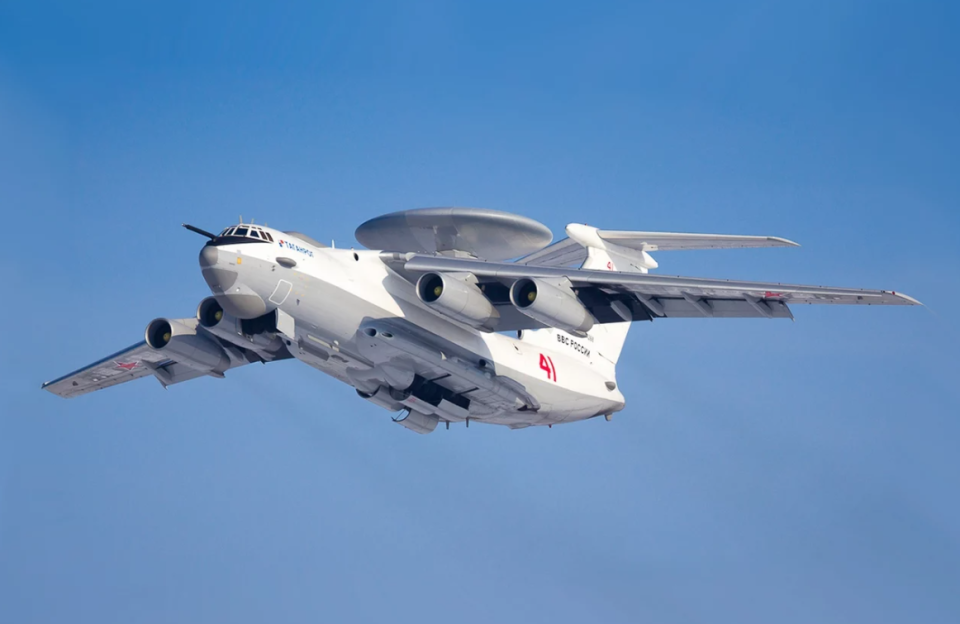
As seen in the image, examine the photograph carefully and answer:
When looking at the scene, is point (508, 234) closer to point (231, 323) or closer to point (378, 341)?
point (378, 341)

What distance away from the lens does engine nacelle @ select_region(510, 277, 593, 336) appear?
12930 millimetres

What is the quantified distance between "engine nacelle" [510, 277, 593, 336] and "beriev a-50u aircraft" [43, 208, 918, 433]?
0.05 ft

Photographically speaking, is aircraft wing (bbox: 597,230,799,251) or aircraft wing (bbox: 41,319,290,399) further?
aircraft wing (bbox: 41,319,290,399)

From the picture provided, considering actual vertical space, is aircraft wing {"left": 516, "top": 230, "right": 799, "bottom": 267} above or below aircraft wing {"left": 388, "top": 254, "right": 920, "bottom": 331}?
above

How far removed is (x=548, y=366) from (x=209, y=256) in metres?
4.73

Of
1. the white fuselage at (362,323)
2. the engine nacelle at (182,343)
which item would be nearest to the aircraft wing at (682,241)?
Result: the white fuselage at (362,323)

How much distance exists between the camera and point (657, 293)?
13586mm

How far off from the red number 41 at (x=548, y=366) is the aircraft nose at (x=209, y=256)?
14.9 feet

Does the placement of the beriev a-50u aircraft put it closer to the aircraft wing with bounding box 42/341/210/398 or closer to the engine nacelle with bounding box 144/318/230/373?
the engine nacelle with bounding box 144/318/230/373

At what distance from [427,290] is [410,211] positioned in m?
1.05

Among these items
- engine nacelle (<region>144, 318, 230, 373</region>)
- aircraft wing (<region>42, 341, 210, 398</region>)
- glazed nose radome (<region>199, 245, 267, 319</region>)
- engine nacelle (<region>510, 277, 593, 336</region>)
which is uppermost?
engine nacelle (<region>510, 277, 593, 336</region>)

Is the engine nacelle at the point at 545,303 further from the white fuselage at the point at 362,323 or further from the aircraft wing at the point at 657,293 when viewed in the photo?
the white fuselage at the point at 362,323

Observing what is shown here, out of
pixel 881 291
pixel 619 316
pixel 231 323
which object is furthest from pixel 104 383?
pixel 881 291

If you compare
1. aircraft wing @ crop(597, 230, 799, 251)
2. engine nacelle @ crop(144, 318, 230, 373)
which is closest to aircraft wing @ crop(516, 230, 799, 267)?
aircraft wing @ crop(597, 230, 799, 251)
